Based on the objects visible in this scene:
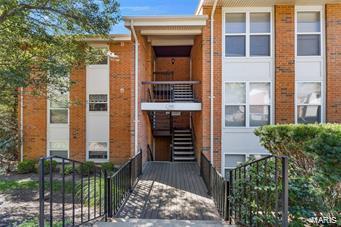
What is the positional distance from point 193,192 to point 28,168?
27.5ft

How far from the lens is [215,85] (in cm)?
956

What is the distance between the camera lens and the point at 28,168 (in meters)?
11.8

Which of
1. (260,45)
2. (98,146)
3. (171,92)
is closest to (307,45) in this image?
(260,45)

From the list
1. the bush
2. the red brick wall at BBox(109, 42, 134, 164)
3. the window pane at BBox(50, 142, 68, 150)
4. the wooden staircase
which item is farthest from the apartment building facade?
the bush

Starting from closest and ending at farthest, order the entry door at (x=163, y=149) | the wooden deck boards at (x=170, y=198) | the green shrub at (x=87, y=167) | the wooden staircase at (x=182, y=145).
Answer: the green shrub at (x=87, y=167) < the wooden deck boards at (x=170, y=198) < the wooden staircase at (x=182, y=145) < the entry door at (x=163, y=149)

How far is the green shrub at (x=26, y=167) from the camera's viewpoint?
460 inches

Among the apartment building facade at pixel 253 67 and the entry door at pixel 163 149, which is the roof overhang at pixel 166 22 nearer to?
the apartment building facade at pixel 253 67

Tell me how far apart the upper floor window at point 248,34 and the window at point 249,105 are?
3.87 feet

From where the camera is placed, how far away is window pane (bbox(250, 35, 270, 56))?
374 inches

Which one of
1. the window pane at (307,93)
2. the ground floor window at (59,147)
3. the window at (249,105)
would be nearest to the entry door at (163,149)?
the ground floor window at (59,147)

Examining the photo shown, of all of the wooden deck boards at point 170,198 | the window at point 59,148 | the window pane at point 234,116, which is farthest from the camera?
the window at point 59,148

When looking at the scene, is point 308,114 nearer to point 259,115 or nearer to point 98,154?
point 259,115

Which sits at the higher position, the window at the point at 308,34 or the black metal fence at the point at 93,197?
the window at the point at 308,34

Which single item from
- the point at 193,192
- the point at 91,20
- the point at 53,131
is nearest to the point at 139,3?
the point at 91,20
